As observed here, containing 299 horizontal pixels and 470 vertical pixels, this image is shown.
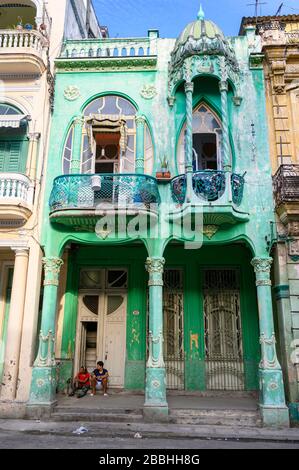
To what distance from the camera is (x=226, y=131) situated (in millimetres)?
10367

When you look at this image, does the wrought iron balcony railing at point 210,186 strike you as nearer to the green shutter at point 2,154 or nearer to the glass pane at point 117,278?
the glass pane at point 117,278

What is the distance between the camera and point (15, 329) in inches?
384

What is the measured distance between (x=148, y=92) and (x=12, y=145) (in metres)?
4.24

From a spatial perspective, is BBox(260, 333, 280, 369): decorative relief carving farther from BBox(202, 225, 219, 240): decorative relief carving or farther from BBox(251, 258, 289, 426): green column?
BBox(202, 225, 219, 240): decorative relief carving

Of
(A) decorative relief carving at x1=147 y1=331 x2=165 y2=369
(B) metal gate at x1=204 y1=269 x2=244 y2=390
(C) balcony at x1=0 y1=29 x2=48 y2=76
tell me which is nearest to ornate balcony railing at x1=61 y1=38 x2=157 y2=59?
(C) balcony at x1=0 y1=29 x2=48 y2=76

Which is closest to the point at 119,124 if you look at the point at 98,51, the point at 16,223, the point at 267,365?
the point at 98,51

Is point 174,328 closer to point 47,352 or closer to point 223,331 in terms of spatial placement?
point 223,331

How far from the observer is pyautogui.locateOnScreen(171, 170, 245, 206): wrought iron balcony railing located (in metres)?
9.80

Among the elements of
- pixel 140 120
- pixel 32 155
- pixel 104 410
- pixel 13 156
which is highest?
pixel 140 120

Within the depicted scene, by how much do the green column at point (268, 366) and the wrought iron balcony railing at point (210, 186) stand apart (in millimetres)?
1858

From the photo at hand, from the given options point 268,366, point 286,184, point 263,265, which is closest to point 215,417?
point 268,366

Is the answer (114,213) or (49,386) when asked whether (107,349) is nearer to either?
(49,386)

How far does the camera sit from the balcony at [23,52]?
1078cm

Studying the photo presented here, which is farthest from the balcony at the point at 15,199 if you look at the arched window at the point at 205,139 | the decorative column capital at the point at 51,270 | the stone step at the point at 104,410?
the stone step at the point at 104,410
